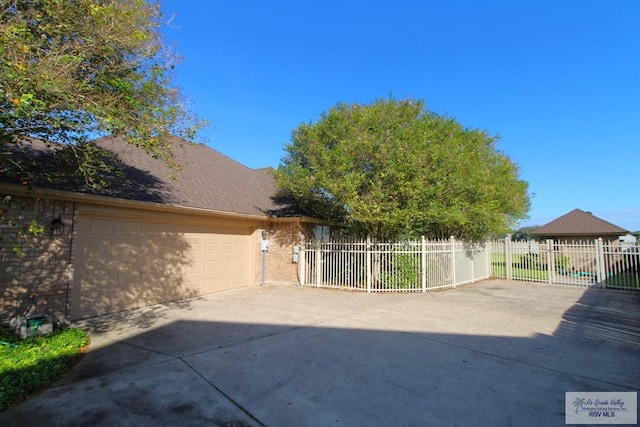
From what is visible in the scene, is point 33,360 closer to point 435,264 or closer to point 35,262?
point 35,262

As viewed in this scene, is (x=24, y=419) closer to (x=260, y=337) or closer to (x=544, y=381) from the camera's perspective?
(x=260, y=337)

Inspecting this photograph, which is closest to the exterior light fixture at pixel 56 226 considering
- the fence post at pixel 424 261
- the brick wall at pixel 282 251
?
the brick wall at pixel 282 251

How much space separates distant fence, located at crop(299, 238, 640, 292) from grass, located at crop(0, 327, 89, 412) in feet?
25.4

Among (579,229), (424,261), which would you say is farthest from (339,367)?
(579,229)

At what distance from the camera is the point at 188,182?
1127cm

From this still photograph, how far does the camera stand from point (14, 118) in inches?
170

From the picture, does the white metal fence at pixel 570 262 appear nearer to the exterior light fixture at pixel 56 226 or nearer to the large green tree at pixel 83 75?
the large green tree at pixel 83 75

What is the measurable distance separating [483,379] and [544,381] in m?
0.74

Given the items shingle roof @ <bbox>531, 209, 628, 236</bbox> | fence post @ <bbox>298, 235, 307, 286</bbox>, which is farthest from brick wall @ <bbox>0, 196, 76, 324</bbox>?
shingle roof @ <bbox>531, 209, 628, 236</bbox>

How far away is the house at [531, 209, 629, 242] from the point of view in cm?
2083

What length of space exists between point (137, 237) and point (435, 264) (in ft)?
31.2

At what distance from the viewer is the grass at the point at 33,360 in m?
3.83

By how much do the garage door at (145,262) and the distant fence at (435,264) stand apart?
3054mm

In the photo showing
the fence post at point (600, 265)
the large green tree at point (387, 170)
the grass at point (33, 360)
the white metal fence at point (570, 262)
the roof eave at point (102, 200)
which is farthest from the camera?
the fence post at point (600, 265)
